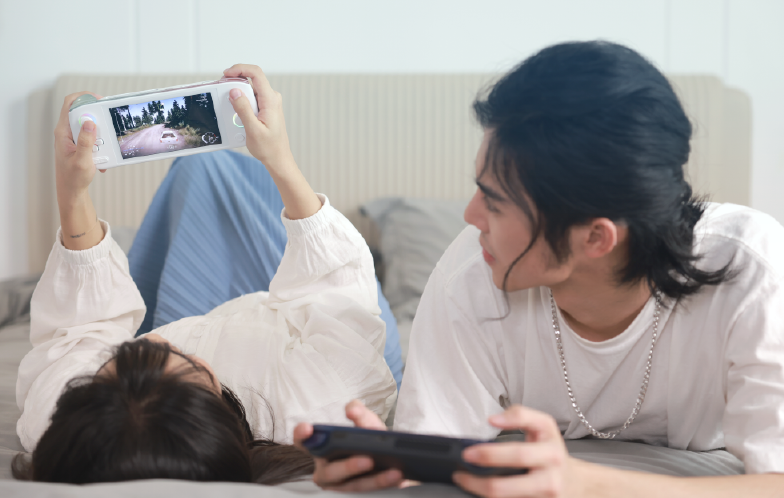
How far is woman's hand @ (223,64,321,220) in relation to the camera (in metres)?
0.86

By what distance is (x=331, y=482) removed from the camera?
510 millimetres

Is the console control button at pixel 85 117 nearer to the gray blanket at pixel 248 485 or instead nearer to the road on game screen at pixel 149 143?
the road on game screen at pixel 149 143

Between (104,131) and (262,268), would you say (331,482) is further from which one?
(262,268)

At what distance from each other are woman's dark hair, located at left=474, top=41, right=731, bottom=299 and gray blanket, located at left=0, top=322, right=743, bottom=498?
26cm

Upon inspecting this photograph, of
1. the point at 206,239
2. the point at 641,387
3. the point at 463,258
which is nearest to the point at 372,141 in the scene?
the point at 206,239

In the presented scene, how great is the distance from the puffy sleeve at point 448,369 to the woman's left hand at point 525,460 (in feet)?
0.85

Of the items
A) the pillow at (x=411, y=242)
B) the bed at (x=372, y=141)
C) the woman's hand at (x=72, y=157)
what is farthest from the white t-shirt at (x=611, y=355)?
the bed at (x=372, y=141)

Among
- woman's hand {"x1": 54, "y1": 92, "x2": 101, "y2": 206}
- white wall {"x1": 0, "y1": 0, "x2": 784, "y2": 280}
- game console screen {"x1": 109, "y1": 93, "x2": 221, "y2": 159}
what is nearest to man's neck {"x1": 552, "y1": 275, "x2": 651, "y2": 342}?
game console screen {"x1": 109, "y1": 93, "x2": 221, "y2": 159}

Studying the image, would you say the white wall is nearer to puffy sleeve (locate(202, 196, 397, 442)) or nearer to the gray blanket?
the gray blanket

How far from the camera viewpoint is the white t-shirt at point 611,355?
660 mm

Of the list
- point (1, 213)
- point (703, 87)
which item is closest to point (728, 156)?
point (703, 87)

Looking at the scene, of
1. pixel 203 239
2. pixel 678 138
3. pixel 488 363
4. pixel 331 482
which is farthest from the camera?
pixel 203 239

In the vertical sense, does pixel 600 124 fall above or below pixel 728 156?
above

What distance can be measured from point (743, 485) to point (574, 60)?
0.43 metres
